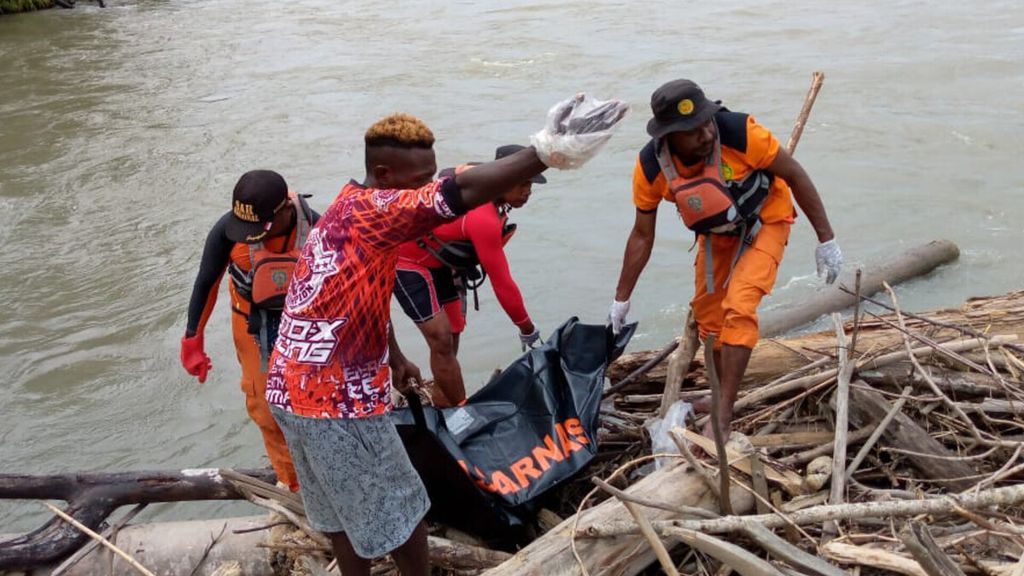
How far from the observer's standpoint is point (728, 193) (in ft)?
15.5

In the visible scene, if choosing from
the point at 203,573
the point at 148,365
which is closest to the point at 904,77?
the point at 148,365

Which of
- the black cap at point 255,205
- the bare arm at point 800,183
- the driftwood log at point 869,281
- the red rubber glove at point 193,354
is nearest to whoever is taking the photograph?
the black cap at point 255,205

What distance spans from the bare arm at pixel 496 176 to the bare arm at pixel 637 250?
2.30 meters

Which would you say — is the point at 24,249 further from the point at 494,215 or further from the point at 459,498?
the point at 459,498

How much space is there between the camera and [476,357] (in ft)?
28.7

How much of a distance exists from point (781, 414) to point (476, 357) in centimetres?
462

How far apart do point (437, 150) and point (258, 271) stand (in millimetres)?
9431

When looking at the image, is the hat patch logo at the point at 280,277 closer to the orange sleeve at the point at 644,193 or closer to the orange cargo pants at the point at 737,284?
the orange sleeve at the point at 644,193

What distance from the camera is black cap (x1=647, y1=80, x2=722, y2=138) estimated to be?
4527 millimetres

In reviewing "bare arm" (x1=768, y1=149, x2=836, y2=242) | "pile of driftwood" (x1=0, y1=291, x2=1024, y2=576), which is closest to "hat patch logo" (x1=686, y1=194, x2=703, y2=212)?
"bare arm" (x1=768, y1=149, x2=836, y2=242)

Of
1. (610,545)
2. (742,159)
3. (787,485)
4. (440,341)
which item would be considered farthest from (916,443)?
(440,341)

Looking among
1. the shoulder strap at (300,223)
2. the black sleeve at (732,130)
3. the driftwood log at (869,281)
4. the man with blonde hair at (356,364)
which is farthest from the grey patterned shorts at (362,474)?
the driftwood log at (869,281)

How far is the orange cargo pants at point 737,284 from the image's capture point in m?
4.61

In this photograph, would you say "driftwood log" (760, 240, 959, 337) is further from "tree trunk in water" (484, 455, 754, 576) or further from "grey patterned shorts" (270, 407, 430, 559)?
"grey patterned shorts" (270, 407, 430, 559)
